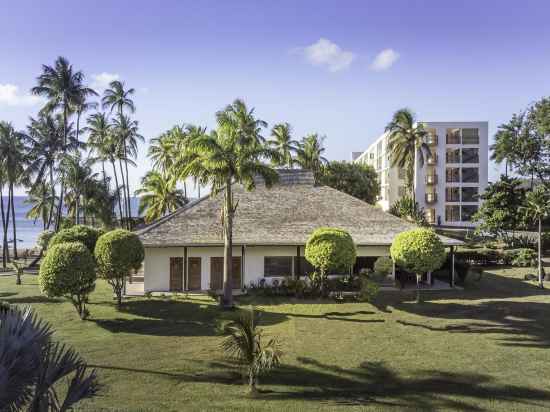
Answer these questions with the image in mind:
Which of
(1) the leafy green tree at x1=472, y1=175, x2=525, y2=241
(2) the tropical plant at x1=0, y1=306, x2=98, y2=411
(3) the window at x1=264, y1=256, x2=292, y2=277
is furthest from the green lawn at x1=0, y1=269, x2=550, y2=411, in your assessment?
(1) the leafy green tree at x1=472, y1=175, x2=525, y2=241

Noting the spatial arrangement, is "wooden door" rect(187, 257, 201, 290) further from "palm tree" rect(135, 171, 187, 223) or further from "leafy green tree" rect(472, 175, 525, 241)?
"leafy green tree" rect(472, 175, 525, 241)

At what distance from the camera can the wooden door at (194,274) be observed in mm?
27594

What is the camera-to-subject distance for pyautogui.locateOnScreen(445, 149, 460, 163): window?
65.3 m

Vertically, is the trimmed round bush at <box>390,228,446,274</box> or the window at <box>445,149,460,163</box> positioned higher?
the window at <box>445,149,460,163</box>

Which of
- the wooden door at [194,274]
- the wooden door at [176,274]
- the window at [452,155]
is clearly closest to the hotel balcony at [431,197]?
the window at [452,155]

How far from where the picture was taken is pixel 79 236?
84.9 feet

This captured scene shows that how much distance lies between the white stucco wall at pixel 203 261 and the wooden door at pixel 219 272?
0.85 feet

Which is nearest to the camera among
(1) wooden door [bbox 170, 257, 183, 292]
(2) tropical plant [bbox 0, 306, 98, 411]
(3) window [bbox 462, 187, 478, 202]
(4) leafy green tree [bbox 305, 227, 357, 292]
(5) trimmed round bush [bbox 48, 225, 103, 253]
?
(2) tropical plant [bbox 0, 306, 98, 411]

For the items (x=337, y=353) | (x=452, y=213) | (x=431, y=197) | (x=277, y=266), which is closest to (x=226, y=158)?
(x=277, y=266)

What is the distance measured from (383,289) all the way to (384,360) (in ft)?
44.7

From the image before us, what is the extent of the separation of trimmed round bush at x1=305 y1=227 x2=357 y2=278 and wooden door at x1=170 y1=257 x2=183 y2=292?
8.79m

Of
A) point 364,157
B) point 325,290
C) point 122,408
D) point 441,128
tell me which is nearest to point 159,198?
point 325,290

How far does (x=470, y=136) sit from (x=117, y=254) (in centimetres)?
5873

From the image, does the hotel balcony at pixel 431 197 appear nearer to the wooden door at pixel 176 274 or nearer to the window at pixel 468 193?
the window at pixel 468 193
